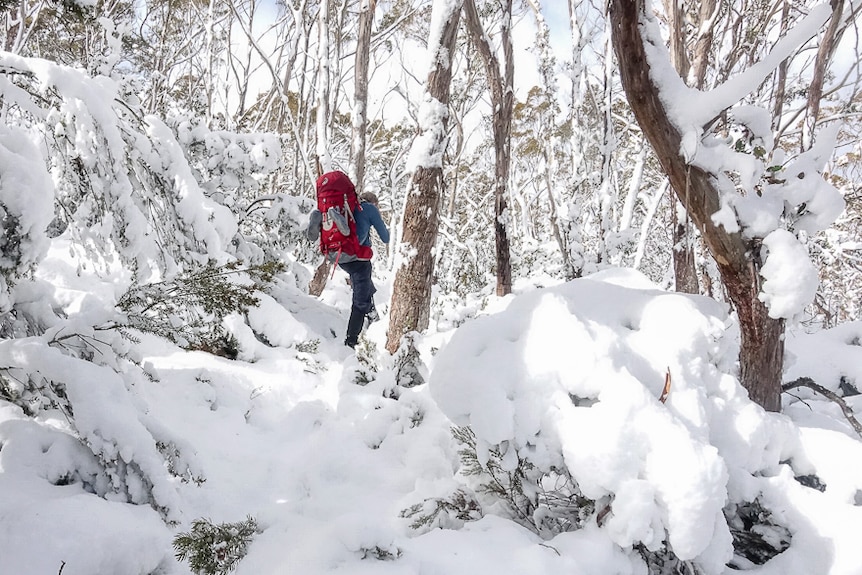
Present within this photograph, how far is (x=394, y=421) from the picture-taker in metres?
3.10

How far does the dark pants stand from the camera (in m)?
4.66

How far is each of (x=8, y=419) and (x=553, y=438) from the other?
214 cm

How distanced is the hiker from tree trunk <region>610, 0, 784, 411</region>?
2.47m

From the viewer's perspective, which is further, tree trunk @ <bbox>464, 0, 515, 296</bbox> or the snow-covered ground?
tree trunk @ <bbox>464, 0, 515, 296</bbox>

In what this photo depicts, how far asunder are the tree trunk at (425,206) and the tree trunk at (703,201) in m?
1.82

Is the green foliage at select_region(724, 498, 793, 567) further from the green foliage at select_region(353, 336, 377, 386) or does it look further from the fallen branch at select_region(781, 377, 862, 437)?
the green foliage at select_region(353, 336, 377, 386)

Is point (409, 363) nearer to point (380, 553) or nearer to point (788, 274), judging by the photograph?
point (380, 553)

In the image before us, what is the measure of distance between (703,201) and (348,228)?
2.88 metres

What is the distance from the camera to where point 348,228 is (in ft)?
14.2

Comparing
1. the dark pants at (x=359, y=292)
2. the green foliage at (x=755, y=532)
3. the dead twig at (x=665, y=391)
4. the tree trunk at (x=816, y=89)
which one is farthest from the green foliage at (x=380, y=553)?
the tree trunk at (x=816, y=89)

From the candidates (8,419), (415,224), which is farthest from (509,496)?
(415,224)

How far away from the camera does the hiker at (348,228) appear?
4.31 metres

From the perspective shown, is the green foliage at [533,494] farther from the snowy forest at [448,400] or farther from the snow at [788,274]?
the snow at [788,274]

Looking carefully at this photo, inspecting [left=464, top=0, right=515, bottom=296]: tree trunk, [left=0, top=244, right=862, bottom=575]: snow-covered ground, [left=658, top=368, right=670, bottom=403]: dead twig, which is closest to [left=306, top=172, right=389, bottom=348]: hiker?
[left=464, top=0, right=515, bottom=296]: tree trunk
